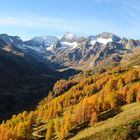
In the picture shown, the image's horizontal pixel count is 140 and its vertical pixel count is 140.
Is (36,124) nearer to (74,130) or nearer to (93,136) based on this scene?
(74,130)

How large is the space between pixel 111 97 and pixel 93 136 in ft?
179

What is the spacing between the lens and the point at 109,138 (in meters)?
110

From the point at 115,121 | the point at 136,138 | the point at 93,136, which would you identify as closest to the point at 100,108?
the point at 115,121

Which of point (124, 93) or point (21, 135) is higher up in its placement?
point (124, 93)

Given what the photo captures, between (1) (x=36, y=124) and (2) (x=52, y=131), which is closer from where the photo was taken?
(2) (x=52, y=131)

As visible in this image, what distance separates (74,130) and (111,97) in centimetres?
3480

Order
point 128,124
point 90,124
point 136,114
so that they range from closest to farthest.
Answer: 1. point 128,124
2. point 136,114
3. point 90,124

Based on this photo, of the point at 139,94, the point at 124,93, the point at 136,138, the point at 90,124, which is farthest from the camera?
the point at 124,93

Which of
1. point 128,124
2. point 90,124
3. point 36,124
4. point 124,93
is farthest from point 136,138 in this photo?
point 36,124

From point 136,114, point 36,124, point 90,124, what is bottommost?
point 36,124

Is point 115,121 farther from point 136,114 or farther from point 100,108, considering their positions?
point 100,108

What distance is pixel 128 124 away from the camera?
11275cm

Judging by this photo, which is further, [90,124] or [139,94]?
[139,94]

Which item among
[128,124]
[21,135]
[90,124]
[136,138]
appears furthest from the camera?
[21,135]
